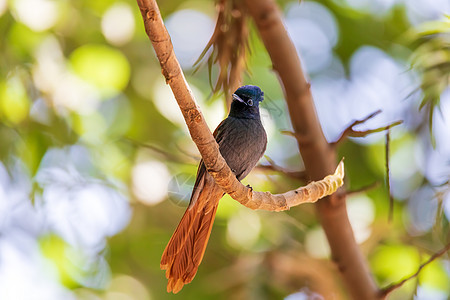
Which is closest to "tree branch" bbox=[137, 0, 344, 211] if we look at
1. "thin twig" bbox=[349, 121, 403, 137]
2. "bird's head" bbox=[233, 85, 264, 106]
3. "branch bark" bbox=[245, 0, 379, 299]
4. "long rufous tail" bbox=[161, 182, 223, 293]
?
"thin twig" bbox=[349, 121, 403, 137]

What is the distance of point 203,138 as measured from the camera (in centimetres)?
195

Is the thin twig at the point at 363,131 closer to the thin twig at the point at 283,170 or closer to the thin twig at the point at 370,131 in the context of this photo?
the thin twig at the point at 370,131

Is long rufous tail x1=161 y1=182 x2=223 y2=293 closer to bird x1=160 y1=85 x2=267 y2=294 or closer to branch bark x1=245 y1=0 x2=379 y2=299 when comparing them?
bird x1=160 y1=85 x2=267 y2=294

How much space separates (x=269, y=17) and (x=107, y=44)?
3.07 m

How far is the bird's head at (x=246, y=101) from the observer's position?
2.79 m

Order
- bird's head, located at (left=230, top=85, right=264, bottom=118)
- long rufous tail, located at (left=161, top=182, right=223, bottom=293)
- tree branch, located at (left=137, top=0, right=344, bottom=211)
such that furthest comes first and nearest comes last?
bird's head, located at (left=230, top=85, right=264, bottom=118) < long rufous tail, located at (left=161, top=182, right=223, bottom=293) < tree branch, located at (left=137, top=0, right=344, bottom=211)

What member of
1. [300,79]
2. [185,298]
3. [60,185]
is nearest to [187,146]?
[60,185]

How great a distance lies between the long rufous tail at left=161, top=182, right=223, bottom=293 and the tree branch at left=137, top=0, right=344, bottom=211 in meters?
0.34

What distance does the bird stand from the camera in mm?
2326

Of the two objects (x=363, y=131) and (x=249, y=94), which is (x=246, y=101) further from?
(x=363, y=131)

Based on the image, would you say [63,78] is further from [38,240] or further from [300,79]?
[300,79]

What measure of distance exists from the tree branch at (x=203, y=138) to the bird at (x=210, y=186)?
13.9 inches

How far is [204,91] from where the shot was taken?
17.4 feet

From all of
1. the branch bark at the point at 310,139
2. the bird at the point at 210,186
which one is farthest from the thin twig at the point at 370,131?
the bird at the point at 210,186
